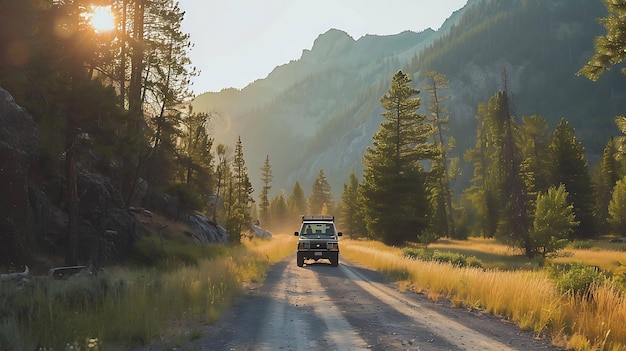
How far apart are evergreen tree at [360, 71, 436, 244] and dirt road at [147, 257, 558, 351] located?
2645 cm

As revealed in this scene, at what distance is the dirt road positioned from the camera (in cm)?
673

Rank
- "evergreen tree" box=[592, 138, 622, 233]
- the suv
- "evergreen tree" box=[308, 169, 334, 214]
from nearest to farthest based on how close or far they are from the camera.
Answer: the suv, "evergreen tree" box=[592, 138, 622, 233], "evergreen tree" box=[308, 169, 334, 214]

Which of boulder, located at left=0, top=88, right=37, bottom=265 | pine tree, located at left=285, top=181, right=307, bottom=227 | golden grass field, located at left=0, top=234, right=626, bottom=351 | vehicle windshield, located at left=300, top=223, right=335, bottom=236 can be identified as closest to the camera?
golden grass field, located at left=0, top=234, right=626, bottom=351

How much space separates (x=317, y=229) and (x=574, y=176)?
1619 inches

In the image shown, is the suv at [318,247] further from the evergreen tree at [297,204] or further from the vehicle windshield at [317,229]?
the evergreen tree at [297,204]

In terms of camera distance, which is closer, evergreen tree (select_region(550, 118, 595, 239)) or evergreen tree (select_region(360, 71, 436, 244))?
evergreen tree (select_region(360, 71, 436, 244))

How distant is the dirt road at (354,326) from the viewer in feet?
22.1

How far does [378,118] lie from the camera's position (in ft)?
565

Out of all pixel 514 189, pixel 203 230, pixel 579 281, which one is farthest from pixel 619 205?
pixel 579 281

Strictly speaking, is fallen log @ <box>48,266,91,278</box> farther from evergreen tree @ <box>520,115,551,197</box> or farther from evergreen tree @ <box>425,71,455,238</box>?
evergreen tree @ <box>520,115,551,197</box>

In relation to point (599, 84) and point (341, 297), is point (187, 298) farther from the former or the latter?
point (599, 84)

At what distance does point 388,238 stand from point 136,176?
23.5m

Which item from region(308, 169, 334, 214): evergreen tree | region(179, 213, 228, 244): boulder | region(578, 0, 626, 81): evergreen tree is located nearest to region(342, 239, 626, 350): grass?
region(578, 0, 626, 81): evergreen tree

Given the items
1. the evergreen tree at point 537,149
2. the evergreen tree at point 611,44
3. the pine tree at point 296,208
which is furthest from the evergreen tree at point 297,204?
the evergreen tree at point 611,44
